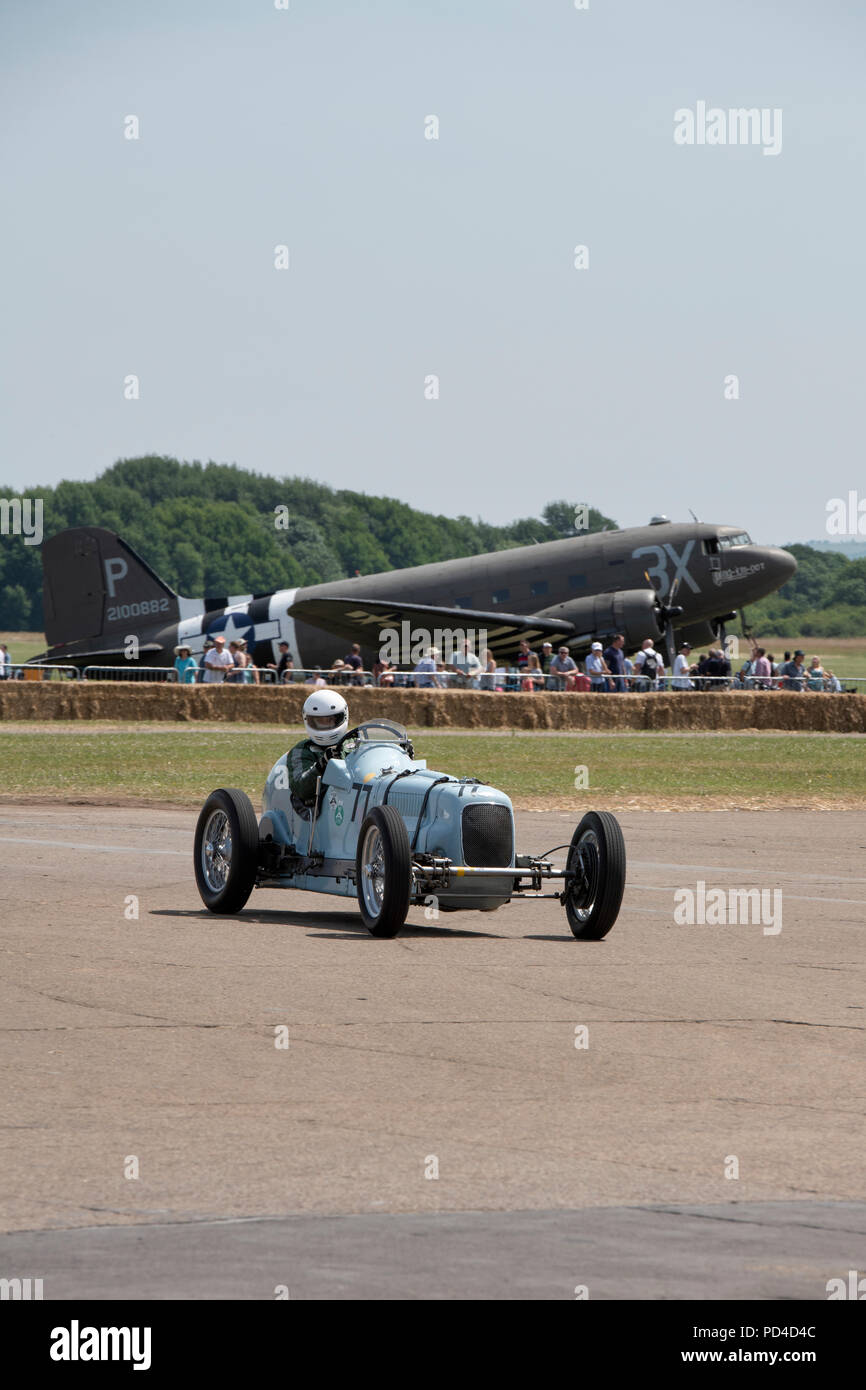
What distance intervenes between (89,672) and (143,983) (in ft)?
139

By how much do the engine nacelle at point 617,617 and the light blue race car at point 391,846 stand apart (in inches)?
1246

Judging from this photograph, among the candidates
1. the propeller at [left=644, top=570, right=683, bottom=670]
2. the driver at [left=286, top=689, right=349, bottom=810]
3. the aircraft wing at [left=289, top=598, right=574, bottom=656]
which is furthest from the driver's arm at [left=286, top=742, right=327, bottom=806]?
the propeller at [left=644, top=570, right=683, bottom=670]

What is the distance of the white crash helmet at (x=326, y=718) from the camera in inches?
542

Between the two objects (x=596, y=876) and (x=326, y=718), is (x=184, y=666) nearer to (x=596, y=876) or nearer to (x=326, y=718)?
(x=326, y=718)

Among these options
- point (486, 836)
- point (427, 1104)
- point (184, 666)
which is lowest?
point (427, 1104)

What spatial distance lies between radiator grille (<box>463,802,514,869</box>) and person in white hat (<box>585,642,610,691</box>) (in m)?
29.2

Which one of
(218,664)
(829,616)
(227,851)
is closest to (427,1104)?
(227,851)

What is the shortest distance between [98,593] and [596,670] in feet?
60.4

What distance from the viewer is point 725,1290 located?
504cm

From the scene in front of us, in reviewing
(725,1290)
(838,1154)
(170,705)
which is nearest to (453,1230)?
(725,1290)

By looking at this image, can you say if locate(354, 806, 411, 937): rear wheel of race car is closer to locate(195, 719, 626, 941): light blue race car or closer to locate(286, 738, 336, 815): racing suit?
locate(195, 719, 626, 941): light blue race car

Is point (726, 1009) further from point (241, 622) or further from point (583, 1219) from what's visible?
point (241, 622)

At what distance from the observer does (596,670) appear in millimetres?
41969

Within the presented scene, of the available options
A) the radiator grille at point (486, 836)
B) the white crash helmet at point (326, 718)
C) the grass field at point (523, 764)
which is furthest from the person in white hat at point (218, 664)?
the radiator grille at point (486, 836)
